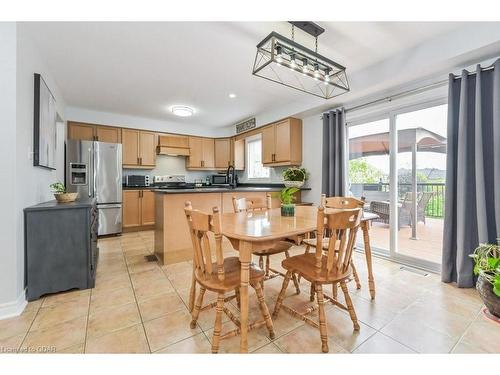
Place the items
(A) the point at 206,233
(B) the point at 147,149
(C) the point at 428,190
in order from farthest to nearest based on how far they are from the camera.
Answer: (B) the point at 147,149, (C) the point at 428,190, (A) the point at 206,233

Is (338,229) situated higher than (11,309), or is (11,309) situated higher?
(338,229)

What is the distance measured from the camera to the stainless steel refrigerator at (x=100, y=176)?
13.0 feet

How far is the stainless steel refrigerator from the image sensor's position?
156 inches

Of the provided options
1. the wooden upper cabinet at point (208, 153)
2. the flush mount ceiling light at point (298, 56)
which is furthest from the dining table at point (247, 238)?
the wooden upper cabinet at point (208, 153)

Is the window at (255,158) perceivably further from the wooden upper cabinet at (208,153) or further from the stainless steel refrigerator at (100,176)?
the stainless steel refrigerator at (100,176)

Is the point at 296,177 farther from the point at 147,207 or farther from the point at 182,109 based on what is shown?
the point at 147,207

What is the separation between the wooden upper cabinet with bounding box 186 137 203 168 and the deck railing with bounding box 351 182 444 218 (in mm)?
3733

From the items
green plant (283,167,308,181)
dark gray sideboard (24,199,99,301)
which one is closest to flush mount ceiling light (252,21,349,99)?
green plant (283,167,308,181)

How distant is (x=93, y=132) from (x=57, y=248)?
3243 mm

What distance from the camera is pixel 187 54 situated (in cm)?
248

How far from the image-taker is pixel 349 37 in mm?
2195

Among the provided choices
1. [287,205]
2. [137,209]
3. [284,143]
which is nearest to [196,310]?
[287,205]
